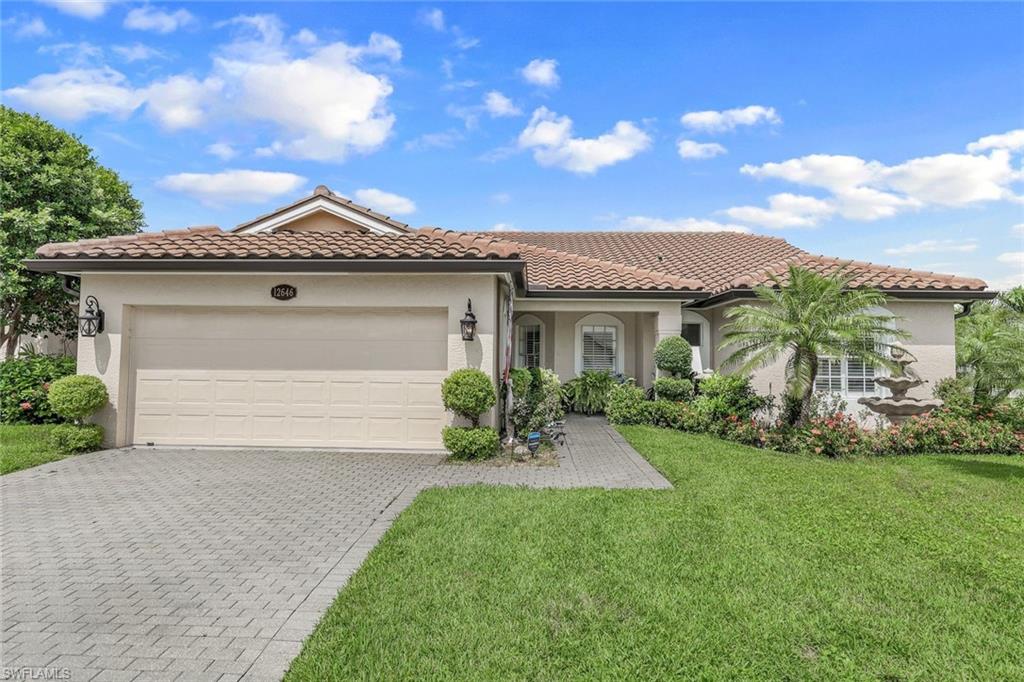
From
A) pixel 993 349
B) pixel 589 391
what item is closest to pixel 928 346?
pixel 993 349

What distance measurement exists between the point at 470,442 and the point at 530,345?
26.0 feet

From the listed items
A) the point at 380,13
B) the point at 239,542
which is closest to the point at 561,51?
the point at 380,13

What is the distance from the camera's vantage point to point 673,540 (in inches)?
200

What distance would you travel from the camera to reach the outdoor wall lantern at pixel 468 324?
8.91 meters

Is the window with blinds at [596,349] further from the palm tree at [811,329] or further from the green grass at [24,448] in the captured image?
the green grass at [24,448]

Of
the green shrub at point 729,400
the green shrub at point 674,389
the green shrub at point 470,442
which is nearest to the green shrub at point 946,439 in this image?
the green shrub at point 729,400

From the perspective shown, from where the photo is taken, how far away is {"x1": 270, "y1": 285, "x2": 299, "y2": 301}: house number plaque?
30.7 feet

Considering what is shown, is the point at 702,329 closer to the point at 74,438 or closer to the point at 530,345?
the point at 530,345

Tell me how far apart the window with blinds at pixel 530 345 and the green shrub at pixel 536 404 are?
373cm

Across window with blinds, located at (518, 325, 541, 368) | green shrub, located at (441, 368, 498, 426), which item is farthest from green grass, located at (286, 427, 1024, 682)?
window with blinds, located at (518, 325, 541, 368)

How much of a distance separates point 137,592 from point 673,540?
4.88 meters

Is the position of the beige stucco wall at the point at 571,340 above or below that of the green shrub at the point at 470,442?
above

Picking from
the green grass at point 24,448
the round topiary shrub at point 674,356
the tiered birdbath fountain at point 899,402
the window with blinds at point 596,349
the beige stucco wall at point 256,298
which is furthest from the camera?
the window with blinds at point 596,349

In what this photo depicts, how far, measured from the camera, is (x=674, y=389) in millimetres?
12594
